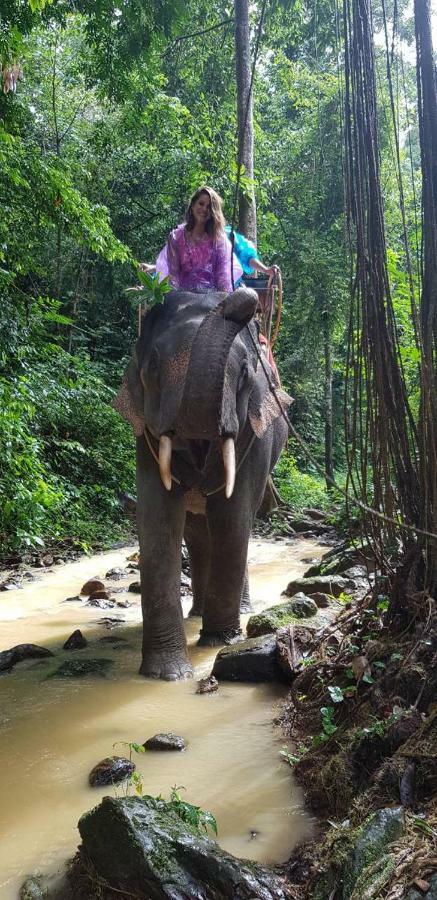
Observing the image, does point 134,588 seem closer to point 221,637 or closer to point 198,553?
point 198,553

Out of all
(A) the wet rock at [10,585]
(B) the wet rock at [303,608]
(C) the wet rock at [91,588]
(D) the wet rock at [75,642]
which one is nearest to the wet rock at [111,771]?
(D) the wet rock at [75,642]

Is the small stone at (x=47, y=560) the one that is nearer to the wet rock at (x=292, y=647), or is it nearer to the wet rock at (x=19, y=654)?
the wet rock at (x=19, y=654)

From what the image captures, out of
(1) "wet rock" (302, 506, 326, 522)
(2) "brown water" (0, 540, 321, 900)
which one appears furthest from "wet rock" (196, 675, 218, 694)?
(1) "wet rock" (302, 506, 326, 522)

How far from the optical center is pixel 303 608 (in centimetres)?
520

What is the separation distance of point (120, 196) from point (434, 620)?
16.0 m

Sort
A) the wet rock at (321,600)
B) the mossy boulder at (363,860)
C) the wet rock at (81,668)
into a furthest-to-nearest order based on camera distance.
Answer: the wet rock at (321,600) → the wet rock at (81,668) → the mossy boulder at (363,860)

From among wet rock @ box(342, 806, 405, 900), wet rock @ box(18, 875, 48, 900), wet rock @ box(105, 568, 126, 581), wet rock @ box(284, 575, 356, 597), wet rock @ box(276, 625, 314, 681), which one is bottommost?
wet rock @ box(105, 568, 126, 581)

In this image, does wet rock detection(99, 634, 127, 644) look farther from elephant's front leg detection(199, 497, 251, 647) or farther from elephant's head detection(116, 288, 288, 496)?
elephant's head detection(116, 288, 288, 496)

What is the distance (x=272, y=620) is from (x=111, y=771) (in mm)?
2046

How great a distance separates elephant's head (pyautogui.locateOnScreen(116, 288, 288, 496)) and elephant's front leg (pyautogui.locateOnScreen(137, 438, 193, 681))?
0.31 m

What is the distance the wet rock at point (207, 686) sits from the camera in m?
4.16

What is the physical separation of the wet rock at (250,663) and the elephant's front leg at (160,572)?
30 cm

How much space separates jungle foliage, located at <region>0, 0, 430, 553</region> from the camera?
8859 millimetres

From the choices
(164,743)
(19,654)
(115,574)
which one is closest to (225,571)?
(19,654)
